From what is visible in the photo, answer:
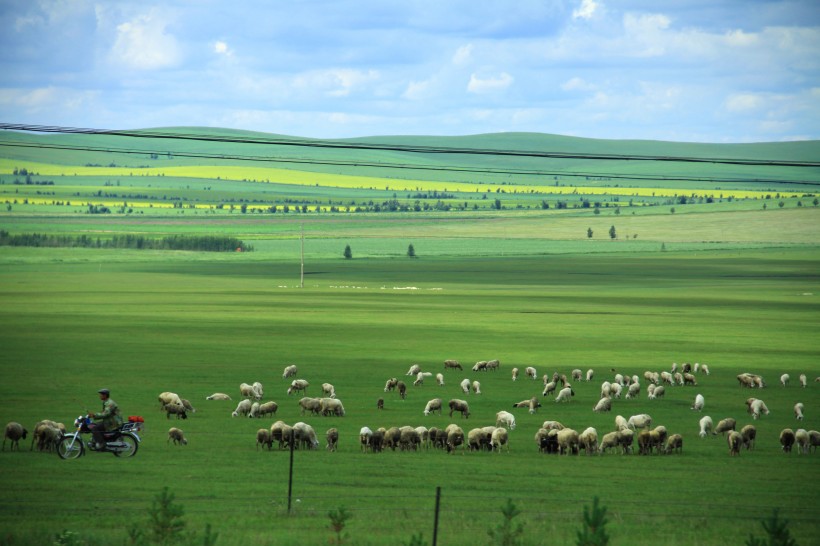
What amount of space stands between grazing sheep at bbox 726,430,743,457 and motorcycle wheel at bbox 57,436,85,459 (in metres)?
16.2

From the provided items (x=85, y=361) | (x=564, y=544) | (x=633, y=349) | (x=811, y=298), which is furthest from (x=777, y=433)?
(x=811, y=298)

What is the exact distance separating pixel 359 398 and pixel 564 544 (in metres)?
22.6

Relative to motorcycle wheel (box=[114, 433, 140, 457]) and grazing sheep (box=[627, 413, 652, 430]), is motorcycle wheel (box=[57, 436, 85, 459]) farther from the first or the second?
grazing sheep (box=[627, 413, 652, 430])

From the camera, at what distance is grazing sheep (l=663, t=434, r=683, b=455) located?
30992mm

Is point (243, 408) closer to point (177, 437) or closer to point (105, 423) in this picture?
point (177, 437)

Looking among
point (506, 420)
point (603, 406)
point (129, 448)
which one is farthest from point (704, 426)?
point (129, 448)

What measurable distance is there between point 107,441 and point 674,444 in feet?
47.2

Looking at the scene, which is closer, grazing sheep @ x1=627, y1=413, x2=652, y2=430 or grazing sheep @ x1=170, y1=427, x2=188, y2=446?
grazing sheep @ x1=170, y1=427, x2=188, y2=446

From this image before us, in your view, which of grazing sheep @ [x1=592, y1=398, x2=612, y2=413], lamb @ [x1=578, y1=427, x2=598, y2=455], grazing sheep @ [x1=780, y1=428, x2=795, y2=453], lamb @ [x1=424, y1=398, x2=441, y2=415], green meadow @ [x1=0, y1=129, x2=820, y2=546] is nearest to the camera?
green meadow @ [x1=0, y1=129, x2=820, y2=546]

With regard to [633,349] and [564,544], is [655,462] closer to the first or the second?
[564,544]

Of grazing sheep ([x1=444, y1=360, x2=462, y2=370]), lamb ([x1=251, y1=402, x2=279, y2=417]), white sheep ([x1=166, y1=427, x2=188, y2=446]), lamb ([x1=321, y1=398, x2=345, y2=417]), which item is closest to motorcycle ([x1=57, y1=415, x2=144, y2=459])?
white sheep ([x1=166, y1=427, x2=188, y2=446])

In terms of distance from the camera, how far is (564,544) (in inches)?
773

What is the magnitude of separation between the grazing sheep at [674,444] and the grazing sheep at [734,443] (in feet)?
4.15

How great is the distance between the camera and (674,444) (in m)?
31.1
